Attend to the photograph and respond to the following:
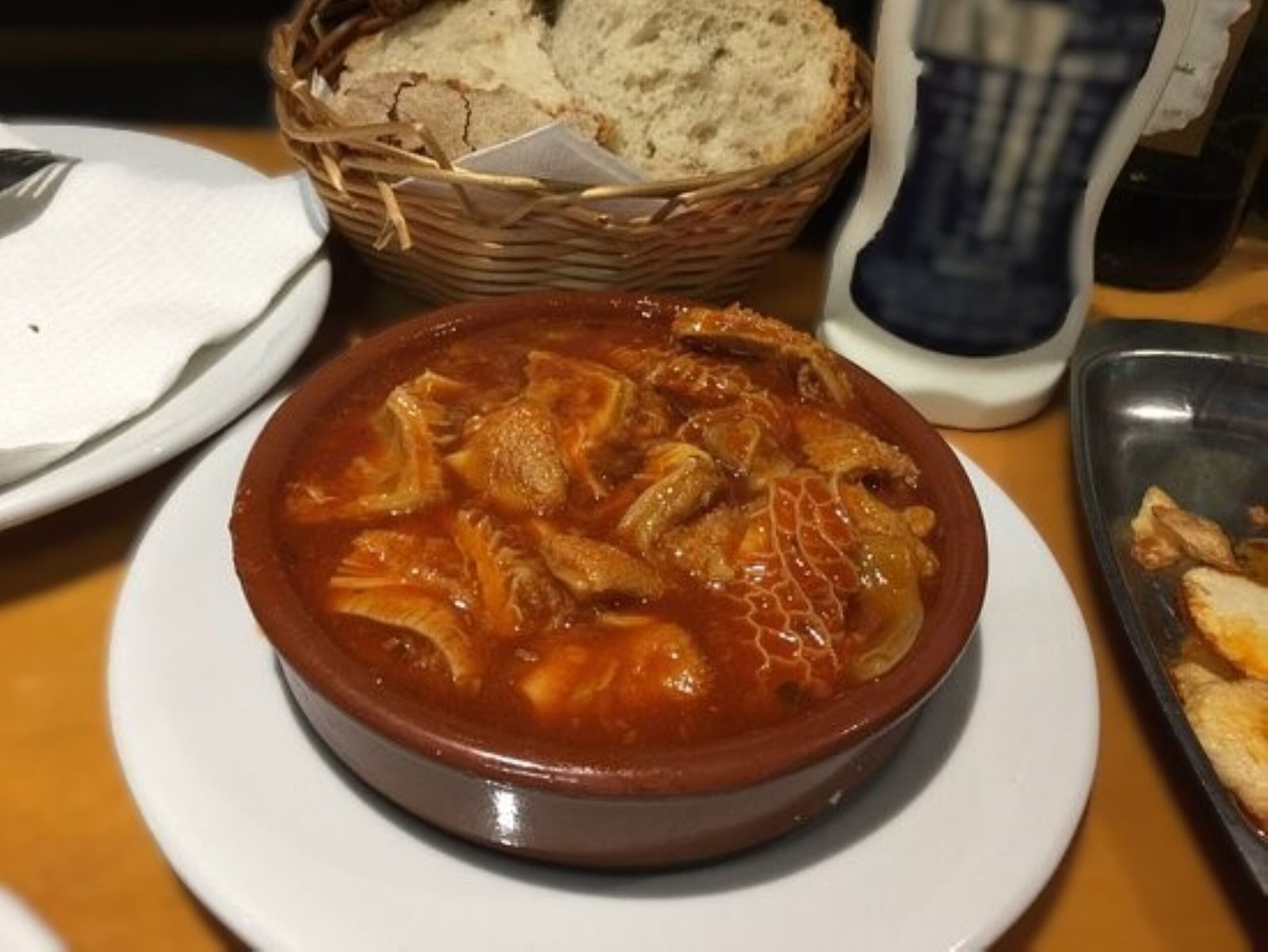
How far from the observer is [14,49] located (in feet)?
10.7

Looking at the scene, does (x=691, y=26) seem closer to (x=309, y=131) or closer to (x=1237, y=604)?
(x=309, y=131)

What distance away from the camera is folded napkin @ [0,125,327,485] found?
1188 millimetres

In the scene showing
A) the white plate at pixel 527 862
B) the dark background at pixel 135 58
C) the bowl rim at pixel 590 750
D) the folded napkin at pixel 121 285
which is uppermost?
the bowl rim at pixel 590 750

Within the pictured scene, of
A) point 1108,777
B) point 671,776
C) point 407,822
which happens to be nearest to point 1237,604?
point 1108,777

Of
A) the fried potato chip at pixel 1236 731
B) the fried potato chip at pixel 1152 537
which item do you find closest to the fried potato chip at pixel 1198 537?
the fried potato chip at pixel 1152 537

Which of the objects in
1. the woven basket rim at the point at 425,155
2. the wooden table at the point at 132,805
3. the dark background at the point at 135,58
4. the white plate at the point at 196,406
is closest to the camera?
the wooden table at the point at 132,805

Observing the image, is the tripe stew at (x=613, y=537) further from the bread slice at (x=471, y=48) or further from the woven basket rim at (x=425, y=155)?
the bread slice at (x=471, y=48)

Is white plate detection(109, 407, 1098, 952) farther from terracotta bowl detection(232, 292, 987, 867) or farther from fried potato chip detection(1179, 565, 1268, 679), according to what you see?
fried potato chip detection(1179, 565, 1268, 679)

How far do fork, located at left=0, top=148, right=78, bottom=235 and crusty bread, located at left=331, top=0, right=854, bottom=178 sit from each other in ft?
1.09

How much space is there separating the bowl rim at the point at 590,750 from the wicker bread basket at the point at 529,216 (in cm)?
27

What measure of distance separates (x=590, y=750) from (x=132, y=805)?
0.40 m

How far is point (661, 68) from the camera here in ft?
4.84

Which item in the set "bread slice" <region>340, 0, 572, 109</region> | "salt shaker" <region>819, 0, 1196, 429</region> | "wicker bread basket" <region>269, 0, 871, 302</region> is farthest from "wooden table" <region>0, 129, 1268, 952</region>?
"bread slice" <region>340, 0, 572, 109</region>

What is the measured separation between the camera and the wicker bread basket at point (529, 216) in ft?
4.05
